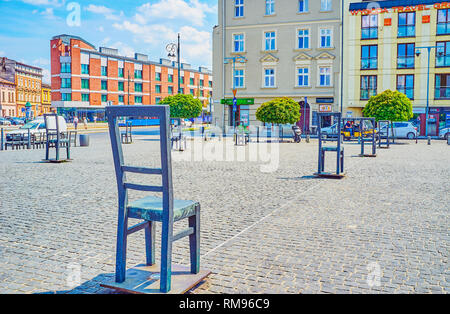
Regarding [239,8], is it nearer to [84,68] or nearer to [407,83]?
[407,83]

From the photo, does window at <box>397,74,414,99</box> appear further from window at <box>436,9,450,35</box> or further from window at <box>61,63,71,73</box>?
window at <box>61,63,71,73</box>

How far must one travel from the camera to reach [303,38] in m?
41.0

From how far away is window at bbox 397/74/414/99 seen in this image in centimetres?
4112

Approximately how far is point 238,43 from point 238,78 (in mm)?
3312

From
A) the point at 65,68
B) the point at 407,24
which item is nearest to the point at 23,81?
the point at 65,68

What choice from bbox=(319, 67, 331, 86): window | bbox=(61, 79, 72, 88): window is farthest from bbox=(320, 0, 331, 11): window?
bbox=(61, 79, 72, 88): window

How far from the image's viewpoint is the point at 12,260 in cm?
457

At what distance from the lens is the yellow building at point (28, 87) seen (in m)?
95.2

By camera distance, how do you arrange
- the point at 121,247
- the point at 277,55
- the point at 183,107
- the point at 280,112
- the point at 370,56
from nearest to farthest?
the point at 121,247, the point at 280,112, the point at 183,107, the point at 277,55, the point at 370,56

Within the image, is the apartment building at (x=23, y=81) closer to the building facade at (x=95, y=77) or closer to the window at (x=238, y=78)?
the building facade at (x=95, y=77)

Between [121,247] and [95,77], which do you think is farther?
[95,77]

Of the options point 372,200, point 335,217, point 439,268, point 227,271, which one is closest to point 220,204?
point 335,217

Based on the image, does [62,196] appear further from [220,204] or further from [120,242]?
[120,242]

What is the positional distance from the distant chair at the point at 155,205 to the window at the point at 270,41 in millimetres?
39645
